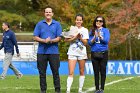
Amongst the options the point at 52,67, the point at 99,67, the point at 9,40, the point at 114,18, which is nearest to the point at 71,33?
the point at 52,67

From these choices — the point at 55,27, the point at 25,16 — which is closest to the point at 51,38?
the point at 55,27

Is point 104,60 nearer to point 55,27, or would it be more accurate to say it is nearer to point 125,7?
point 55,27

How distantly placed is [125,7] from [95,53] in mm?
21095

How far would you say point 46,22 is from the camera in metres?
10.4

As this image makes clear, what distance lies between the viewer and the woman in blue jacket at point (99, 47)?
1063cm

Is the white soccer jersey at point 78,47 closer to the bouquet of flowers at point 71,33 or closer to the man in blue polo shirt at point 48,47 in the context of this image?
the bouquet of flowers at point 71,33

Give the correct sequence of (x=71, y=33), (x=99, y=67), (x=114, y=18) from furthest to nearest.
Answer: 1. (x=114, y=18)
2. (x=99, y=67)
3. (x=71, y=33)

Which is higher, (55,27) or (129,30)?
(55,27)

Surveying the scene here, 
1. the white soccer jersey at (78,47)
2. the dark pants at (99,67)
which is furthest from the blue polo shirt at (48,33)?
the dark pants at (99,67)

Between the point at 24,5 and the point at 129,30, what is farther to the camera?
the point at 24,5

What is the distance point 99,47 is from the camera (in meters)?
10.7

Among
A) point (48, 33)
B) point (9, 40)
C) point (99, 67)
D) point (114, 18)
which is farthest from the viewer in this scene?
point (114, 18)

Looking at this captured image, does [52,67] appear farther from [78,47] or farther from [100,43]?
[100,43]

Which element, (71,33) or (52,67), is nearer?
(52,67)
